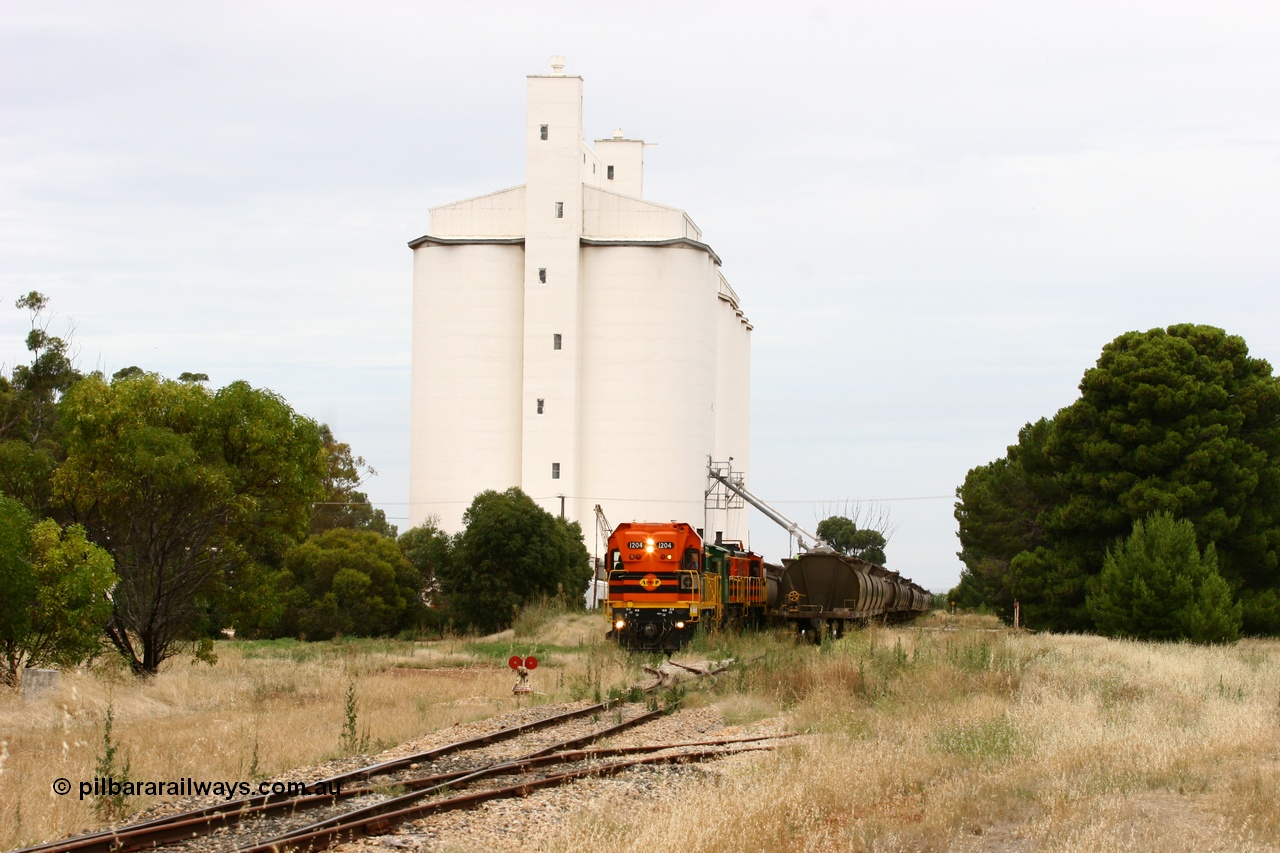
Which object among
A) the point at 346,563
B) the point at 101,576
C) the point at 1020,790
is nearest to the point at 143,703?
the point at 101,576

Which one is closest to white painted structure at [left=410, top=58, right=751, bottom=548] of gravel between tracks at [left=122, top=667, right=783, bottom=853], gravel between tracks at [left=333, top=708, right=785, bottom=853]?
gravel between tracks at [left=122, top=667, right=783, bottom=853]

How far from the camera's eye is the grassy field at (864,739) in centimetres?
1136

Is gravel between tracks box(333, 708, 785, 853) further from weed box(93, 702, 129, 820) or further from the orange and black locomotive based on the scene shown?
the orange and black locomotive

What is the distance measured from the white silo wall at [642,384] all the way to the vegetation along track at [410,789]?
56215mm

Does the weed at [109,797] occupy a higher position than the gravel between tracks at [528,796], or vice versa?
the weed at [109,797]

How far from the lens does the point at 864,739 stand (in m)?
16.3

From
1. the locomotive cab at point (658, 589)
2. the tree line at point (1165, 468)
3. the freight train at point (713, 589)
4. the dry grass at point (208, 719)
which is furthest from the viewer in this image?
the tree line at point (1165, 468)

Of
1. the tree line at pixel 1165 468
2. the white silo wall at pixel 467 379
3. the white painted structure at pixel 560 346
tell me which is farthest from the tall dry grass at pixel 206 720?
the white silo wall at pixel 467 379

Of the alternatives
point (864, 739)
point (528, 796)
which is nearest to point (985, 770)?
point (864, 739)

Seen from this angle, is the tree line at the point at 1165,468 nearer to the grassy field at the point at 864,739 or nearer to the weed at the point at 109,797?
the grassy field at the point at 864,739

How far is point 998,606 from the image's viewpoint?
56.4m

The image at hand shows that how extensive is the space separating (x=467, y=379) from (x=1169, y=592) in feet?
165

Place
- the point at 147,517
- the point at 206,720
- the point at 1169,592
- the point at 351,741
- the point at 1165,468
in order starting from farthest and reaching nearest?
the point at 1165,468 < the point at 1169,592 < the point at 147,517 < the point at 206,720 < the point at 351,741

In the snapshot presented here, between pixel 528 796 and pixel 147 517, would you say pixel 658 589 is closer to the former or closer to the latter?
pixel 147 517
